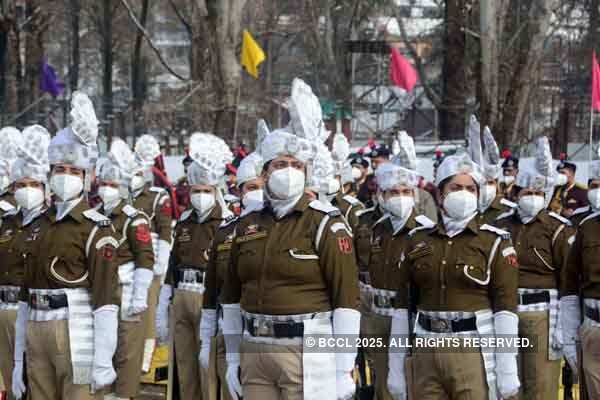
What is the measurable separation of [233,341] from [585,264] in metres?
2.53

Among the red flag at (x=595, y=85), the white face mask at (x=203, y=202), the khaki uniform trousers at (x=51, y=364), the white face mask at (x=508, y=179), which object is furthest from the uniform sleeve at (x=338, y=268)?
the red flag at (x=595, y=85)

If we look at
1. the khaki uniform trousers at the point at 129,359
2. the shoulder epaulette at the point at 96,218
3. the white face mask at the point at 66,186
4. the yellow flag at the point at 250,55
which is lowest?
the khaki uniform trousers at the point at 129,359

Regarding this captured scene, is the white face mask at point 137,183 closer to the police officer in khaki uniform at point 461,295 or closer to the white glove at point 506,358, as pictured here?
the police officer in khaki uniform at point 461,295

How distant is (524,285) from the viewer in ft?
34.4

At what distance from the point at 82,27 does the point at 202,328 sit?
53.1 metres

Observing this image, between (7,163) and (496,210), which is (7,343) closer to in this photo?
(7,163)

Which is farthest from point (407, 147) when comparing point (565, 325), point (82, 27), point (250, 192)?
point (82, 27)

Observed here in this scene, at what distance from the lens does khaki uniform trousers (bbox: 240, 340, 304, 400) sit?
7.37m

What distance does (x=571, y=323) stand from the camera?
28.9 ft

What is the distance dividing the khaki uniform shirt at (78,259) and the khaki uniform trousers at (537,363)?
3746 millimetres

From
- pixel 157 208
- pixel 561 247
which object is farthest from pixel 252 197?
pixel 157 208

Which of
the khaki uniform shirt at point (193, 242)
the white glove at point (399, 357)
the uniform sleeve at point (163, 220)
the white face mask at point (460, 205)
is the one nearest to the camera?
the white face mask at point (460, 205)

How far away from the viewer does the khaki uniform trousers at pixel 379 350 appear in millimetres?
10820

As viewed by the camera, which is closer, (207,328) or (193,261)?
(207,328)
